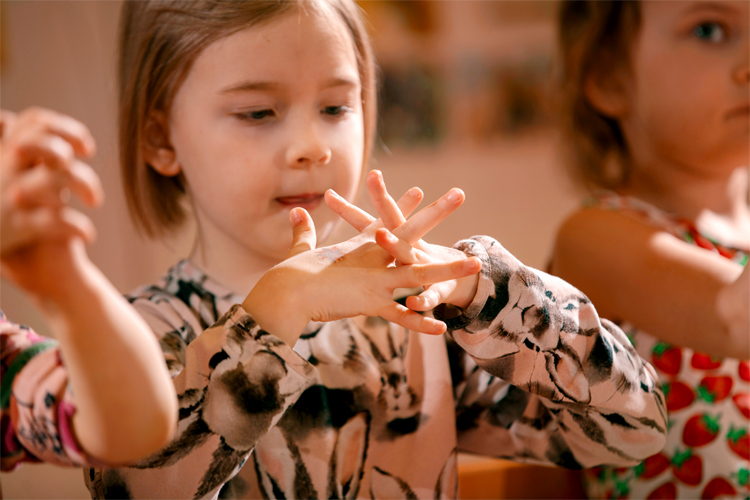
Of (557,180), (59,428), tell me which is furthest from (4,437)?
(557,180)

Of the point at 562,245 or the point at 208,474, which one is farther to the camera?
the point at 562,245

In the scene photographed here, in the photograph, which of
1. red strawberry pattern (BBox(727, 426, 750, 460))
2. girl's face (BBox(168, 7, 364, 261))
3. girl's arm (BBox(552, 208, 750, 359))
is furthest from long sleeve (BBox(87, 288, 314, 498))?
red strawberry pattern (BBox(727, 426, 750, 460))

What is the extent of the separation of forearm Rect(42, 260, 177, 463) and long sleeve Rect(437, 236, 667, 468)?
0.68 feet

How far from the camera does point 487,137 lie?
775 millimetres

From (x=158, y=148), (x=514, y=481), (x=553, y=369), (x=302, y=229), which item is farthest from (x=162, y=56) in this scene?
(x=514, y=481)

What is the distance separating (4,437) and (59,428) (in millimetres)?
52

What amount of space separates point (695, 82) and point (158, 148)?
0.53m

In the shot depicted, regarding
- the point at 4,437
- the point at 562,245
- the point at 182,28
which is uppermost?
the point at 182,28

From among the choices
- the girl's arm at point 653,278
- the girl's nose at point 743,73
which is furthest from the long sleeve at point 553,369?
the girl's nose at point 743,73

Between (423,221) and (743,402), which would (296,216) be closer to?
(423,221)

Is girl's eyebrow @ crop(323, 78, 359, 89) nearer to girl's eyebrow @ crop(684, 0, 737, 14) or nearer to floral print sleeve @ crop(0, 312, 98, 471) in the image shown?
floral print sleeve @ crop(0, 312, 98, 471)

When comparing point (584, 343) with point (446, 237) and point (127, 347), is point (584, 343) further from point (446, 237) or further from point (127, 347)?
point (127, 347)

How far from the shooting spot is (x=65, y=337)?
0.27 meters

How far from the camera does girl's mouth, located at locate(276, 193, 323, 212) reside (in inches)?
18.0
